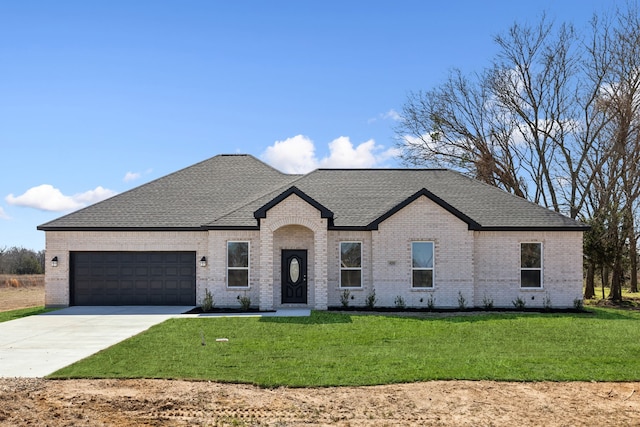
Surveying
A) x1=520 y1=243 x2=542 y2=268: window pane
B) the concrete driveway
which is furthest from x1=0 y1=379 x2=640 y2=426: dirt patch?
x1=520 y1=243 x2=542 y2=268: window pane

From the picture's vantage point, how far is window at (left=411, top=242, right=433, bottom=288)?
66.8 ft

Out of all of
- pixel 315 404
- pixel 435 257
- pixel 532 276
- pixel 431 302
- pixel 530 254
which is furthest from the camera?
pixel 530 254

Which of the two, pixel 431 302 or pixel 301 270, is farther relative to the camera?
pixel 301 270

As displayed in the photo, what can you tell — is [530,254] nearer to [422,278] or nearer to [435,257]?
[435,257]

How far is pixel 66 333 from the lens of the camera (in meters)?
14.9

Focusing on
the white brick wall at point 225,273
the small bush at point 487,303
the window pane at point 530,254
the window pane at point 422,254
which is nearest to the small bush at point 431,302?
the window pane at point 422,254

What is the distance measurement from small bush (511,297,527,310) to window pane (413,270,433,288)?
3.25 m

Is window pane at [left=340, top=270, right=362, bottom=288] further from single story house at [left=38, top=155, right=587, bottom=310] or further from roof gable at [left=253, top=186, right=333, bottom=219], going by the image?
roof gable at [left=253, top=186, right=333, bottom=219]

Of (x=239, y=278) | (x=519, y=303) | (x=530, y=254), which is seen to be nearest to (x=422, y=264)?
(x=519, y=303)

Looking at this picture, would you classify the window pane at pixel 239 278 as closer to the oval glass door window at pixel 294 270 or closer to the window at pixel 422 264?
the oval glass door window at pixel 294 270

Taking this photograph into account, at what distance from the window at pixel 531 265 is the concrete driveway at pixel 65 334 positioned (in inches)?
500

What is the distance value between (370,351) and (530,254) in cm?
1150

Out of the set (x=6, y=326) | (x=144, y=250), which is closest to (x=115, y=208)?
(x=144, y=250)

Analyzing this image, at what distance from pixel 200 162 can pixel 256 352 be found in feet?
54.4
